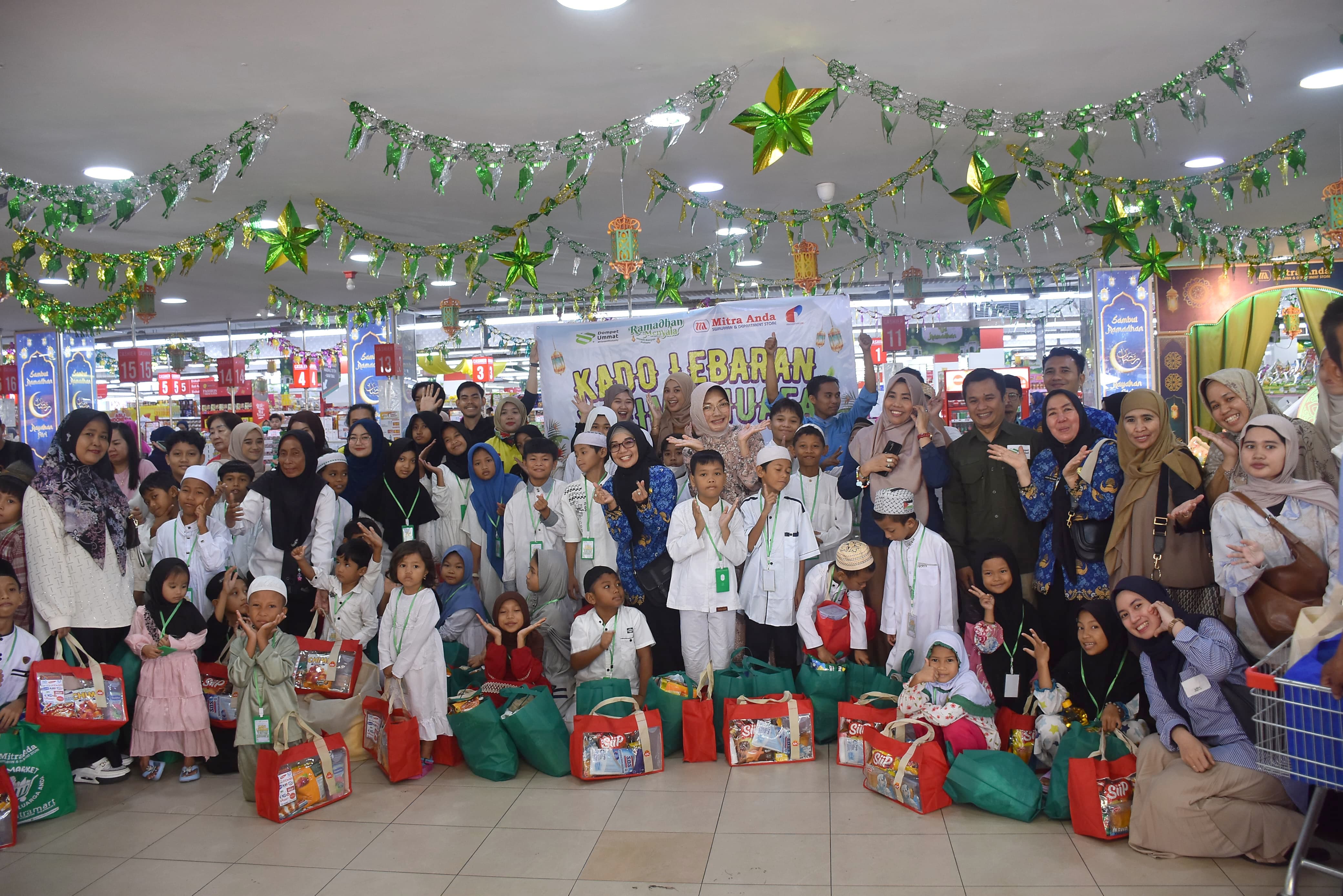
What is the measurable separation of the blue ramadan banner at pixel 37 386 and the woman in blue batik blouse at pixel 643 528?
40.2 ft

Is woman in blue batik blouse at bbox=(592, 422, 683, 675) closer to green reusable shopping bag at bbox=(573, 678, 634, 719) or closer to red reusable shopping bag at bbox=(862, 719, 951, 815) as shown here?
→ green reusable shopping bag at bbox=(573, 678, 634, 719)

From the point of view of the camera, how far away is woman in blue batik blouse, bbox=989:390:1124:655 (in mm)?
3850

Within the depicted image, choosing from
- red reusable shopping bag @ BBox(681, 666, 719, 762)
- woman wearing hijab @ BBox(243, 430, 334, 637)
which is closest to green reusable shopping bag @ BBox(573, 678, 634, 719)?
red reusable shopping bag @ BBox(681, 666, 719, 762)

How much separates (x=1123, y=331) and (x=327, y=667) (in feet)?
28.9

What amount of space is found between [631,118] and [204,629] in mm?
3495

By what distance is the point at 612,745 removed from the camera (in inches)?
150

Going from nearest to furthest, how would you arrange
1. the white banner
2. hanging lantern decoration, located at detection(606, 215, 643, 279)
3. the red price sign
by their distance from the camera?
the white banner
hanging lantern decoration, located at detection(606, 215, 643, 279)
the red price sign

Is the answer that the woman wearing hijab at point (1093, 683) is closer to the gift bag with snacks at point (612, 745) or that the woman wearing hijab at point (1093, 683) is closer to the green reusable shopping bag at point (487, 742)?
the gift bag with snacks at point (612, 745)

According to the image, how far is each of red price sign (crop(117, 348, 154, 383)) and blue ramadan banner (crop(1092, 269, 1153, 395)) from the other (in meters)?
11.9

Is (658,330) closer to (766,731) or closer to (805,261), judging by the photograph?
(805,261)

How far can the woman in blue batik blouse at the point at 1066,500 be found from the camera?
12.6 feet

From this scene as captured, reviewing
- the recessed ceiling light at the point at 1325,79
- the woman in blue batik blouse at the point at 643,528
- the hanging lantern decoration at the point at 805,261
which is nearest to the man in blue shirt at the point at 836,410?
the woman in blue batik blouse at the point at 643,528

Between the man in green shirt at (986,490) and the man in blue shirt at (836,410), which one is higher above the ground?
the man in blue shirt at (836,410)

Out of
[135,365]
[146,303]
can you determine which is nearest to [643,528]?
[146,303]
